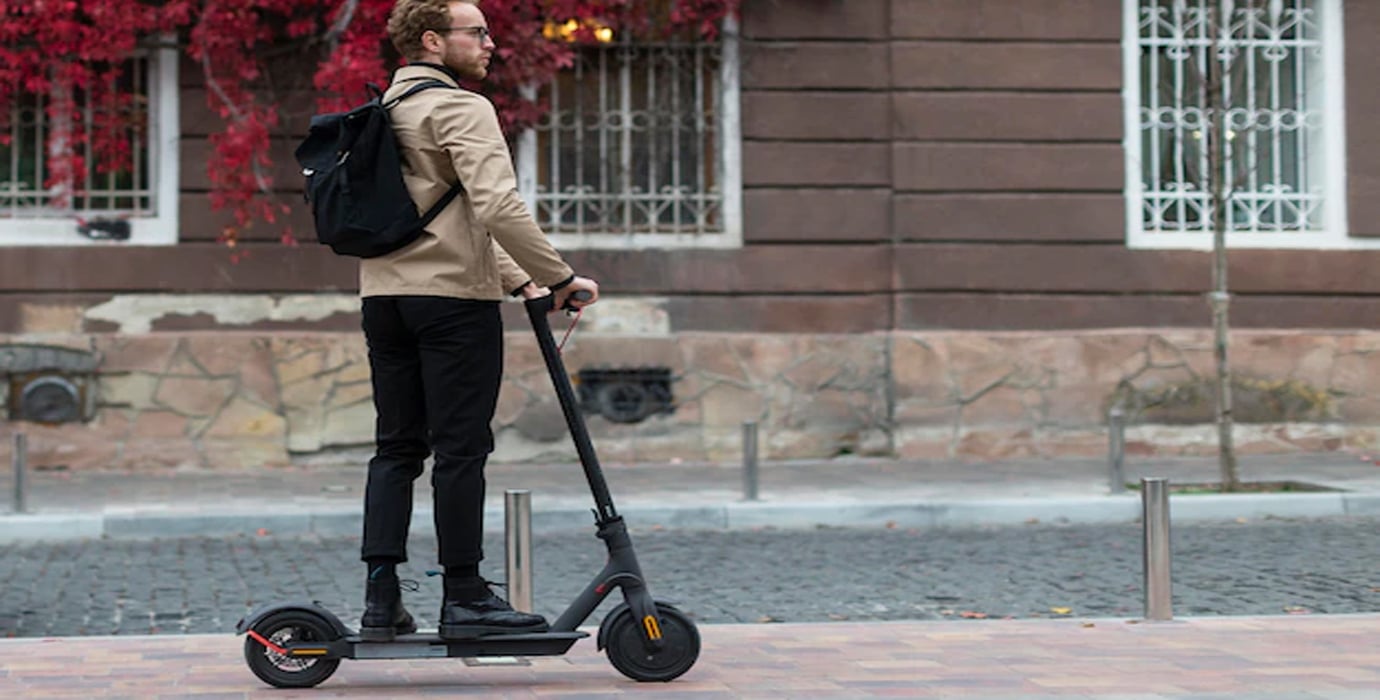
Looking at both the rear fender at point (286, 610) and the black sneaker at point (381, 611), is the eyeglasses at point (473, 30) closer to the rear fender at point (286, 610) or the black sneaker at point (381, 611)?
the black sneaker at point (381, 611)

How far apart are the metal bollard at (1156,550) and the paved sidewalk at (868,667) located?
0.36 feet

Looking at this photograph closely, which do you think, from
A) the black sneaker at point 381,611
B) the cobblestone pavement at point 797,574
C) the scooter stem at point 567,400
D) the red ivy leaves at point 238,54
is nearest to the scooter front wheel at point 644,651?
the scooter stem at point 567,400

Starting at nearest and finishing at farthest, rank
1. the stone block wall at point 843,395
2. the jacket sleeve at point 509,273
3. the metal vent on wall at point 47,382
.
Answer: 1. the jacket sleeve at point 509,273
2. the metal vent on wall at point 47,382
3. the stone block wall at point 843,395

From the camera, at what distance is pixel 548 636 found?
4.77m

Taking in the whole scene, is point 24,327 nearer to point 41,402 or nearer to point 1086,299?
point 41,402

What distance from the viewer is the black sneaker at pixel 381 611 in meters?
4.77

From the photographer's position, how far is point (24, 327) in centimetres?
1298

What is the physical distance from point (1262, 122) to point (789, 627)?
9.26 metres

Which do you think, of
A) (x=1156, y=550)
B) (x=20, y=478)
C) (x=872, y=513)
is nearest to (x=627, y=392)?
(x=872, y=513)

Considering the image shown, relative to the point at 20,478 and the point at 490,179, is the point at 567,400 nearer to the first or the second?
the point at 490,179

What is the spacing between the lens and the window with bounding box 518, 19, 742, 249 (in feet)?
44.7

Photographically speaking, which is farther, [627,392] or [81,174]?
[627,392]

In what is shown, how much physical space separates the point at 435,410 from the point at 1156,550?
109 inches

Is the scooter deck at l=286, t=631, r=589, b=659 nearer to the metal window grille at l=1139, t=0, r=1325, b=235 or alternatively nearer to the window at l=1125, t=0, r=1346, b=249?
the window at l=1125, t=0, r=1346, b=249
